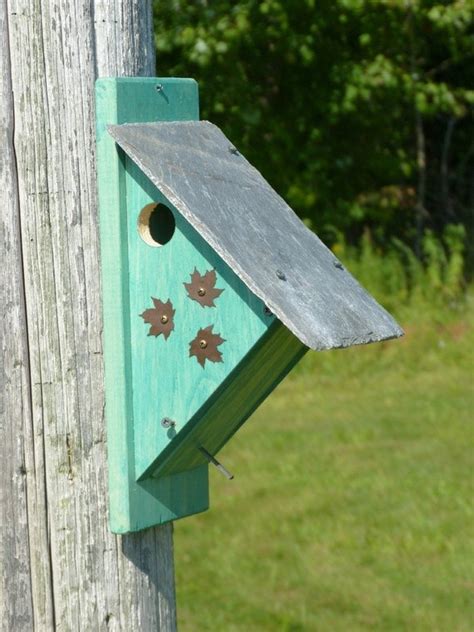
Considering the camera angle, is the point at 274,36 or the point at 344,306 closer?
the point at 344,306

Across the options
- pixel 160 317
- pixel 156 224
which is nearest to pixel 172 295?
pixel 160 317

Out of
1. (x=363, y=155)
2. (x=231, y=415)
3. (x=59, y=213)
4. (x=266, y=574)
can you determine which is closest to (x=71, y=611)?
(x=231, y=415)

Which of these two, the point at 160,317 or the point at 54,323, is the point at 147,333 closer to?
the point at 160,317

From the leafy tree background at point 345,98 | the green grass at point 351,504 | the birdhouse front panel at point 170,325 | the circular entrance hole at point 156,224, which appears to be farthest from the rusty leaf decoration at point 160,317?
the leafy tree background at point 345,98

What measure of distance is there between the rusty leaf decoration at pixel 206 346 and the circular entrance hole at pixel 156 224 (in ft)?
0.62

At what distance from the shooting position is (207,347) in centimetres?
246

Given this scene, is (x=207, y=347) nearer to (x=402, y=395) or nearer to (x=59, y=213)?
(x=59, y=213)

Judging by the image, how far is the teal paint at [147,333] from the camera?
7.97ft

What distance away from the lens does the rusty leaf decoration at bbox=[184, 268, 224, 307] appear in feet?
8.09

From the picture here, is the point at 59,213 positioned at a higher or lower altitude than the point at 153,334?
higher

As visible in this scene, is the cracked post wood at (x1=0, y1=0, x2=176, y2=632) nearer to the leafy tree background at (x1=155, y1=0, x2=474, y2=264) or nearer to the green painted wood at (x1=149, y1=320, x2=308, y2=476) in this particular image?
the green painted wood at (x1=149, y1=320, x2=308, y2=476)

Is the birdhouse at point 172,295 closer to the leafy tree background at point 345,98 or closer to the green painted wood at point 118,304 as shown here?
the green painted wood at point 118,304

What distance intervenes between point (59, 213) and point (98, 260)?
11 cm

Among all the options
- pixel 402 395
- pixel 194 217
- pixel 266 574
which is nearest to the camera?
pixel 194 217
